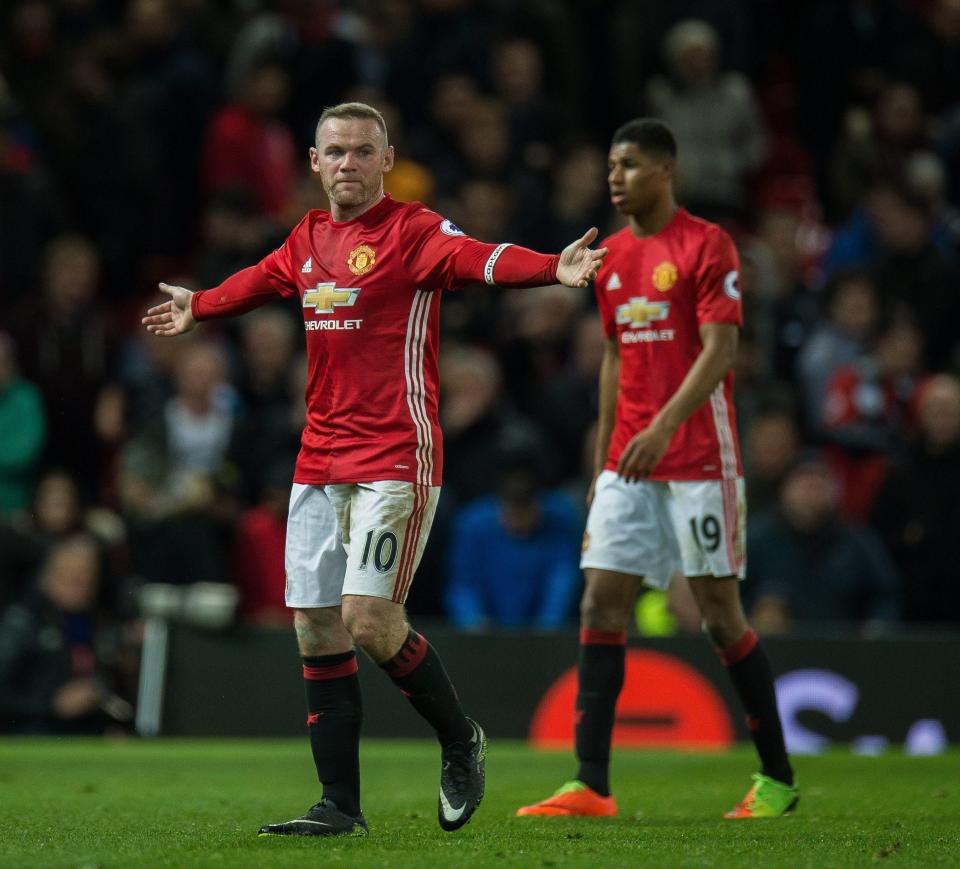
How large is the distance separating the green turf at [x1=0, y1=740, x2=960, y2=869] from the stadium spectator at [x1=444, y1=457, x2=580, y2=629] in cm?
144

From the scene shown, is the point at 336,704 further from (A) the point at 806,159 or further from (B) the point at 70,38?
(A) the point at 806,159

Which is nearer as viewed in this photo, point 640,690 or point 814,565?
point 640,690

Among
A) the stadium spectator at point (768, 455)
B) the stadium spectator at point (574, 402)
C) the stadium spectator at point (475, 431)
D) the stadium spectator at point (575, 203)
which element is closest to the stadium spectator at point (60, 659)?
the stadium spectator at point (475, 431)

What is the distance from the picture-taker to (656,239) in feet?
24.7

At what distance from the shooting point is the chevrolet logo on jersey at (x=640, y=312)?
7410mm

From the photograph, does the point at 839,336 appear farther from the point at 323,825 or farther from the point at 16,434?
the point at 323,825

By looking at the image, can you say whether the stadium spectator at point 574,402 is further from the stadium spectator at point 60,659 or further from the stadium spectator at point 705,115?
the stadium spectator at point 60,659

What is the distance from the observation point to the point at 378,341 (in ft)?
21.1

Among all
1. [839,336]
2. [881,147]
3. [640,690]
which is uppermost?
[881,147]

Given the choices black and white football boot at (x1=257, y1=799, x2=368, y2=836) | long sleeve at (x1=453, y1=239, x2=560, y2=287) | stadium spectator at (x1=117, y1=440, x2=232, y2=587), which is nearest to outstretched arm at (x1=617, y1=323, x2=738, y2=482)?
long sleeve at (x1=453, y1=239, x2=560, y2=287)

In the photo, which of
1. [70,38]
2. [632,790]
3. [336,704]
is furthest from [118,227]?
[336,704]

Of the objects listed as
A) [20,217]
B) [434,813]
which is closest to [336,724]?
[434,813]

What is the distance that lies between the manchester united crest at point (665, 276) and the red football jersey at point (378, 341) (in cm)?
122

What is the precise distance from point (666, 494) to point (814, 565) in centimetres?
514
